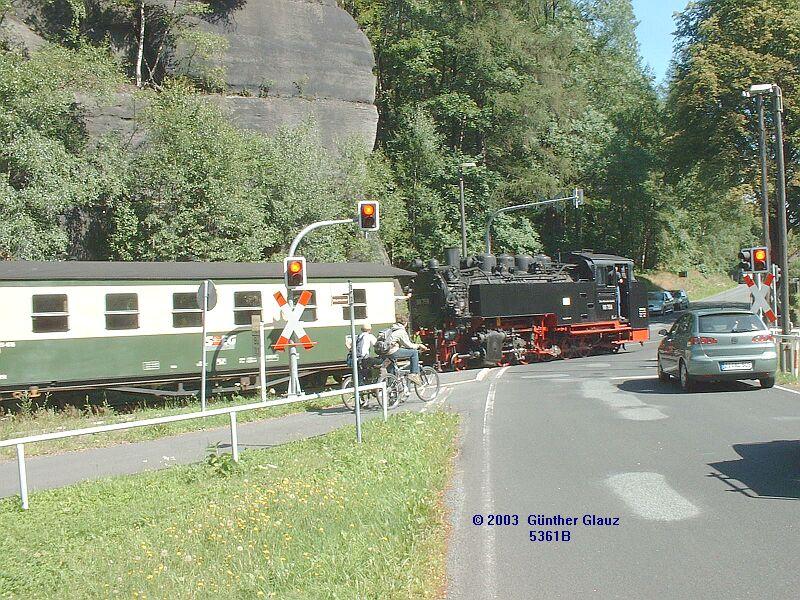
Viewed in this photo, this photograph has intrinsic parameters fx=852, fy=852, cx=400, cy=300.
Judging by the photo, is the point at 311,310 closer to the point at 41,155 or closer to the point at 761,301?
the point at 41,155

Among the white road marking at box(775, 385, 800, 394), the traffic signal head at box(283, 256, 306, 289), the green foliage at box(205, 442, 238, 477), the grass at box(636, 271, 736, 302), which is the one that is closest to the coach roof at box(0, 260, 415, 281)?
the traffic signal head at box(283, 256, 306, 289)

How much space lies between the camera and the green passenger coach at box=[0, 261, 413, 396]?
16.7 meters

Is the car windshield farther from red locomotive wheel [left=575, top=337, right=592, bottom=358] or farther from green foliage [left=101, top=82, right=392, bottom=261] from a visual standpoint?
green foliage [left=101, top=82, right=392, bottom=261]

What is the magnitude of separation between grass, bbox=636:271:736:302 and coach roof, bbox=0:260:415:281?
1700 inches

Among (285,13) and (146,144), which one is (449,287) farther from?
(285,13)

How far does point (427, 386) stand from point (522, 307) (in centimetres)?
1110

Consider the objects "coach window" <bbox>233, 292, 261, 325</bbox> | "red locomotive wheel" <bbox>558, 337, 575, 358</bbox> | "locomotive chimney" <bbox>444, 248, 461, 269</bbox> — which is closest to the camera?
"coach window" <bbox>233, 292, 261, 325</bbox>

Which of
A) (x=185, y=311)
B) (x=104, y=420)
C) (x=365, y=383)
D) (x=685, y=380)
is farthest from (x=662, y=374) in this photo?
(x=104, y=420)

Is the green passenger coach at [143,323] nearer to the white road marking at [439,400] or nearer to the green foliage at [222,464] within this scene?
the white road marking at [439,400]

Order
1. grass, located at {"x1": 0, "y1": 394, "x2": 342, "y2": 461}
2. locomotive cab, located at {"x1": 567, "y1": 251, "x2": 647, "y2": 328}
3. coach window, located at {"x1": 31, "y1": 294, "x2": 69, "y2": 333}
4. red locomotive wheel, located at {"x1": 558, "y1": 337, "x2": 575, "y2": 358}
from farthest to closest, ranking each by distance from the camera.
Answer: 1. locomotive cab, located at {"x1": 567, "y1": 251, "x2": 647, "y2": 328}
2. red locomotive wheel, located at {"x1": 558, "y1": 337, "x2": 575, "y2": 358}
3. coach window, located at {"x1": 31, "y1": 294, "x2": 69, "y2": 333}
4. grass, located at {"x1": 0, "y1": 394, "x2": 342, "y2": 461}

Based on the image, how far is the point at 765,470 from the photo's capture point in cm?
887

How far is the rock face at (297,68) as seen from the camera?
117 ft

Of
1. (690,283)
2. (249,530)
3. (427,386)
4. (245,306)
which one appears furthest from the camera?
(690,283)

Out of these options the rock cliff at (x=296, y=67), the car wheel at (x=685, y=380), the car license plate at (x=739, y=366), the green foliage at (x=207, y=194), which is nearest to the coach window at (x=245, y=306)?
the green foliage at (x=207, y=194)
